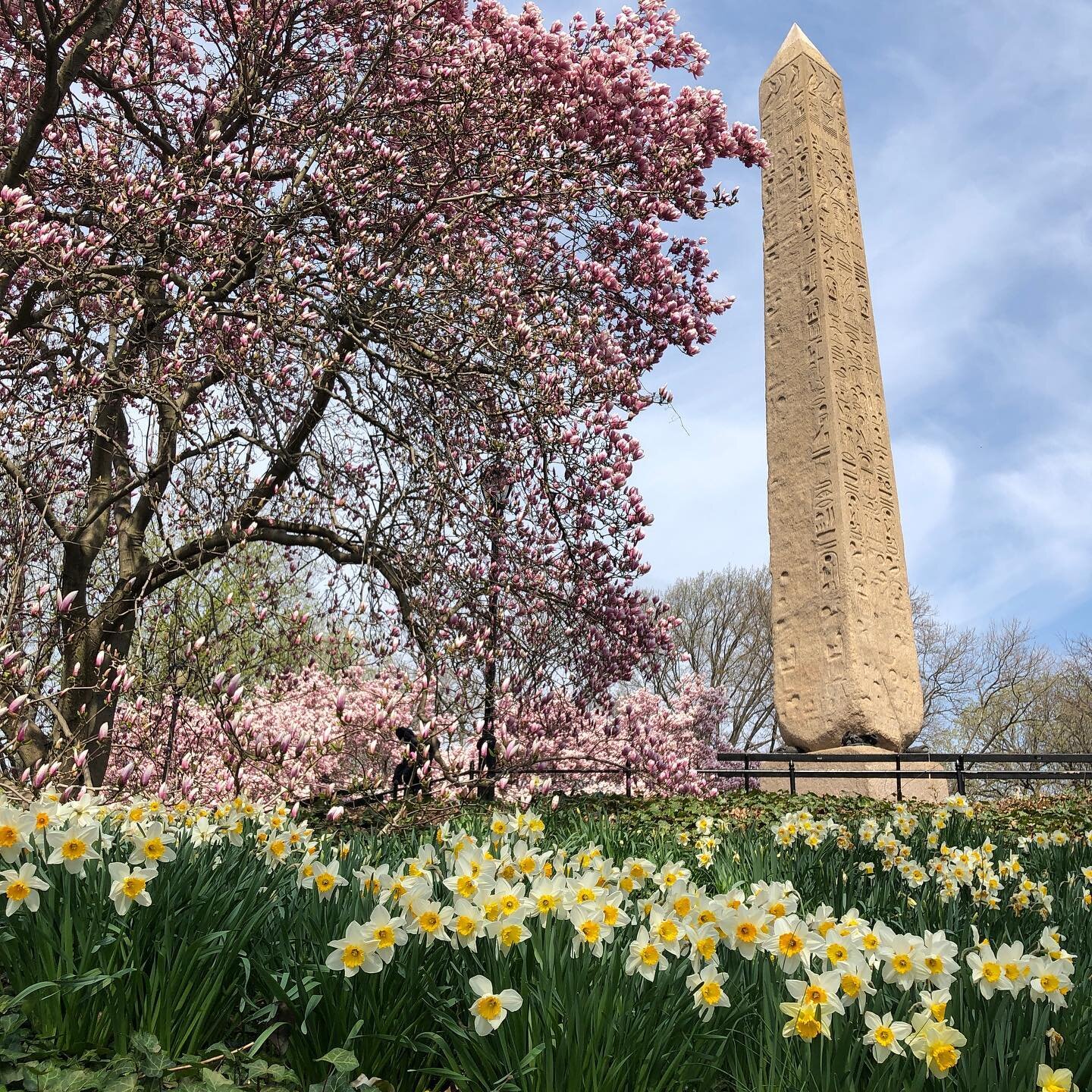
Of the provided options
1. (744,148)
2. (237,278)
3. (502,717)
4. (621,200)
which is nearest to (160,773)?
(502,717)

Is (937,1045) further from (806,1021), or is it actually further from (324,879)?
(324,879)

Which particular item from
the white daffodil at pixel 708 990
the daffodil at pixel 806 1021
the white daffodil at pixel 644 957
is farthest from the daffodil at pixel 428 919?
the daffodil at pixel 806 1021

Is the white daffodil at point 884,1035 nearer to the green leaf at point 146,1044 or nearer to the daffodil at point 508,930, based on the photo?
the daffodil at point 508,930

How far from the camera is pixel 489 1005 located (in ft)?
6.65

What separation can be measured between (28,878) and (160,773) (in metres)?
3.74

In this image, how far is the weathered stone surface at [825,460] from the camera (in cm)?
1096

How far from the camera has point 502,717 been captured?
678 cm

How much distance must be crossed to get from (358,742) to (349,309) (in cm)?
319

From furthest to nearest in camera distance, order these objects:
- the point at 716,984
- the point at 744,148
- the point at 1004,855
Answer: the point at 744,148 → the point at 1004,855 → the point at 716,984

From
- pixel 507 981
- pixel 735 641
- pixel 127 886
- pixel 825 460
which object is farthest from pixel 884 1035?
pixel 735 641

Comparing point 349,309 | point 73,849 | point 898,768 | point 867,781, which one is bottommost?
point 867,781

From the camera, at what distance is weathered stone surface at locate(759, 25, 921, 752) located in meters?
11.0

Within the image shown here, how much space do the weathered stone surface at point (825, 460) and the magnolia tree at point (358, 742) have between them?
2.43 metres

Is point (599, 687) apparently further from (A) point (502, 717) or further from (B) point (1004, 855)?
(B) point (1004, 855)
